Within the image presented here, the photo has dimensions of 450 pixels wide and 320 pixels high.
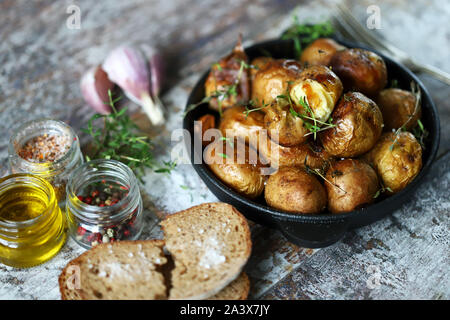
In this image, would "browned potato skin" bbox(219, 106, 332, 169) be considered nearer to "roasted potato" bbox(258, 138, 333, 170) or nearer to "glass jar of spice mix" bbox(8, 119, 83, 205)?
"roasted potato" bbox(258, 138, 333, 170)

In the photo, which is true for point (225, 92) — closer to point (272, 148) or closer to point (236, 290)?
point (272, 148)

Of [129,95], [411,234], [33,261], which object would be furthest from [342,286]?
[129,95]

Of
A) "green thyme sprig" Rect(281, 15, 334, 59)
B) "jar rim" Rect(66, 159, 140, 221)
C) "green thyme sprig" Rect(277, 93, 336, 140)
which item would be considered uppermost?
"green thyme sprig" Rect(277, 93, 336, 140)

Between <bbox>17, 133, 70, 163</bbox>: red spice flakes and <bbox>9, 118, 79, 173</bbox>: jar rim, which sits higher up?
<bbox>9, 118, 79, 173</bbox>: jar rim

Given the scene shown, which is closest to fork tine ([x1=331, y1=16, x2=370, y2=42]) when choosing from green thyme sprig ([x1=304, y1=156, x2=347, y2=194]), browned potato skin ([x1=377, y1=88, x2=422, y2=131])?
browned potato skin ([x1=377, y1=88, x2=422, y2=131])

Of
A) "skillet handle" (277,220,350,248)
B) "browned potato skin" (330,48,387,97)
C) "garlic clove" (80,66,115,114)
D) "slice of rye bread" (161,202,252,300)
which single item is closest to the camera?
"slice of rye bread" (161,202,252,300)

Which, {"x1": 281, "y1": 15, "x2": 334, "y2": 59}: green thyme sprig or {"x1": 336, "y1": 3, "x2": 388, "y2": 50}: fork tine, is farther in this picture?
{"x1": 336, "y1": 3, "x2": 388, "y2": 50}: fork tine
